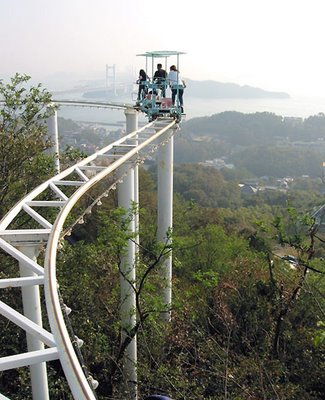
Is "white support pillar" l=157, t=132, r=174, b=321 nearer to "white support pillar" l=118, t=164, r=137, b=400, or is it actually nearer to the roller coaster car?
the roller coaster car

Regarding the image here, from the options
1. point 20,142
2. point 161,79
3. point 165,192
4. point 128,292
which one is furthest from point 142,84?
point 128,292

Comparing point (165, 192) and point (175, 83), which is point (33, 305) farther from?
point (175, 83)

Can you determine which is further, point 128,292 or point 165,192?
point 165,192

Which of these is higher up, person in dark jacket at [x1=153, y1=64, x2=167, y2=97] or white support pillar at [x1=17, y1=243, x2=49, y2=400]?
person in dark jacket at [x1=153, y1=64, x2=167, y2=97]

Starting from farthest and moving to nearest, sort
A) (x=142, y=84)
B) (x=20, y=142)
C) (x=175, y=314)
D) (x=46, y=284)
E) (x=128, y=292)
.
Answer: (x=142, y=84) → (x=175, y=314) → (x=128, y=292) → (x=20, y=142) → (x=46, y=284)

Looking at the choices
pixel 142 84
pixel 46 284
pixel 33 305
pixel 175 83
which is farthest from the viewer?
pixel 142 84

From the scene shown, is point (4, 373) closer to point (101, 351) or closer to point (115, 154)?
point (101, 351)

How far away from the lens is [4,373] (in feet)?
30.3

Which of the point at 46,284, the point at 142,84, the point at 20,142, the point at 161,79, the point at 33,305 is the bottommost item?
the point at 33,305

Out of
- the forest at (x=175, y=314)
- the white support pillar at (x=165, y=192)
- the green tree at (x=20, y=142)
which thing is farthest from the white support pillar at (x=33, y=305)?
the white support pillar at (x=165, y=192)

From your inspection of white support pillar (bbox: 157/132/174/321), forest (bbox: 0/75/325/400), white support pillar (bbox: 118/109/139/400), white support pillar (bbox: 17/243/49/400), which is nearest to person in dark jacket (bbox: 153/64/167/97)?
white support pillar (bbox: 157/132/174/321)

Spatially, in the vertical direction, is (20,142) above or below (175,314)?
above

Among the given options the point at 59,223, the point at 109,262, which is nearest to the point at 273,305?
the point at 109,262

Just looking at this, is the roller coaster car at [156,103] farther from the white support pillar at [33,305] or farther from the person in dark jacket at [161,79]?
the white support pillar at [33,305]
